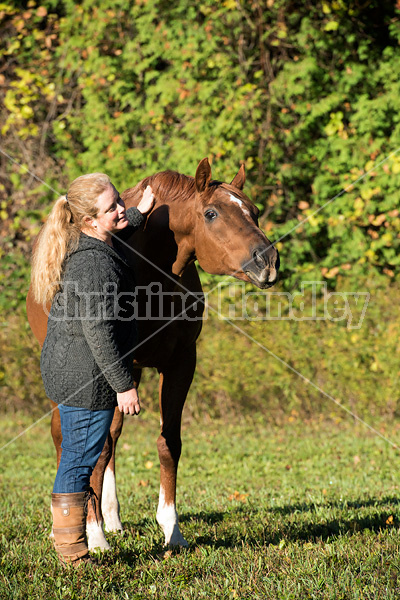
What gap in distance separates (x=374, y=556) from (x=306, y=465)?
3.37 metres

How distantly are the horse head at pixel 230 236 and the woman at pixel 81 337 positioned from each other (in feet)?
2.18

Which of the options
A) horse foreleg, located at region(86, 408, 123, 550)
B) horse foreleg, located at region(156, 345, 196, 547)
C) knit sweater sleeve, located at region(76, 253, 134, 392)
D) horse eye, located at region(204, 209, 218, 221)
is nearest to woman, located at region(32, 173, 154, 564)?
knit sweater sleeve, located at region(76, 253, 134, 392)

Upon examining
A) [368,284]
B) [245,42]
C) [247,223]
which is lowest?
[368,284]

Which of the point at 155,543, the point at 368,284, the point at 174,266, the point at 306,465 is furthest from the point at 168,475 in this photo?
the point at 368,284

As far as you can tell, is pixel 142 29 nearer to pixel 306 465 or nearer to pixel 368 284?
pixel 368 284

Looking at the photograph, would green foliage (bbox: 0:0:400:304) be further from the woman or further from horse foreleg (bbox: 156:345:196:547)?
the woman

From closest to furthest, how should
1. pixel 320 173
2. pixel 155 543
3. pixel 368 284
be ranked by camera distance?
pixel 155 543 → pixel 368 284 → pixel 320 173

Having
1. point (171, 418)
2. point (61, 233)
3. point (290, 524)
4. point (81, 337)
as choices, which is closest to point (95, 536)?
point (171, 418)

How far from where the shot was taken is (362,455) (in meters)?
6.75

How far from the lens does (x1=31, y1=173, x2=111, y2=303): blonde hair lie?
9.87 feet

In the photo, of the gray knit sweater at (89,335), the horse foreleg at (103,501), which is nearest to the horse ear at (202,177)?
the gray knit sweater at (89,335)

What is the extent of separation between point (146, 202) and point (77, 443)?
1545mm

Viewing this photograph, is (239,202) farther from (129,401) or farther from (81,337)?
(129,401)

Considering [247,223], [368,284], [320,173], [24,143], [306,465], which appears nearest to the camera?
[247,223]
